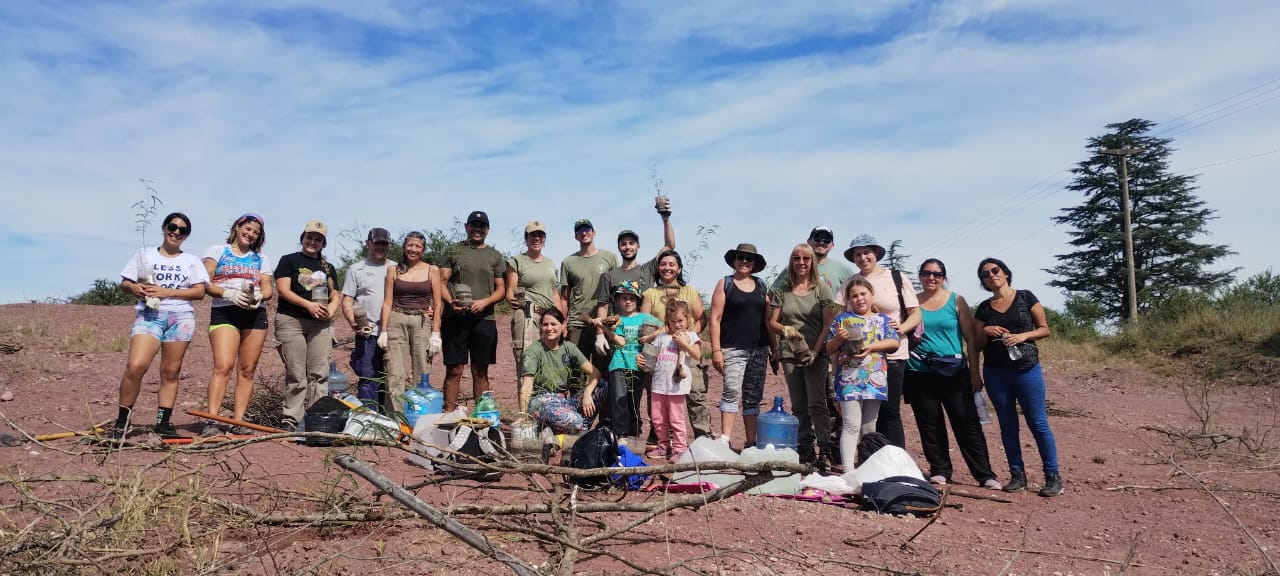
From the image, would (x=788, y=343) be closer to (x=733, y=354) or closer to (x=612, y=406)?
(x=733, y=354)

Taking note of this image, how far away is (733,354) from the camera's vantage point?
6293 millimetres

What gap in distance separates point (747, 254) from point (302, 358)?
3625 millimetres

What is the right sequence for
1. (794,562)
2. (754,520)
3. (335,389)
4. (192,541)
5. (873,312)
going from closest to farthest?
(192,541), (794,562), (754,520), (873,312), (335,389)

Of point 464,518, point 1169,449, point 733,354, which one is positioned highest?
point 733,354

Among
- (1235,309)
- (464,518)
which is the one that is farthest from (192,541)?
(1235,309)

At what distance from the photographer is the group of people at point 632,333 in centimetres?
582

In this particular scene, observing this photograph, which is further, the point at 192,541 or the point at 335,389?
the point at 335,389

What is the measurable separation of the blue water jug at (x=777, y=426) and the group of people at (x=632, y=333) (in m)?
0.15

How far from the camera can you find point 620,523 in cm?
399

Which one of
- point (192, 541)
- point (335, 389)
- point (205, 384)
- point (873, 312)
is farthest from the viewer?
point (205, 384)

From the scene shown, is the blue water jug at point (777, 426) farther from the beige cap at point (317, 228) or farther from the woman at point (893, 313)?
the beige cap at point (317, 228)

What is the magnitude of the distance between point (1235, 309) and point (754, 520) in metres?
16.1

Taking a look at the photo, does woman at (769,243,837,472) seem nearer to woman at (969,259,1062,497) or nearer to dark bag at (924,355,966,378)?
dark bag at (924,355,966,378)

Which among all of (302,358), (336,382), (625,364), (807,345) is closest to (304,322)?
(302,358)
